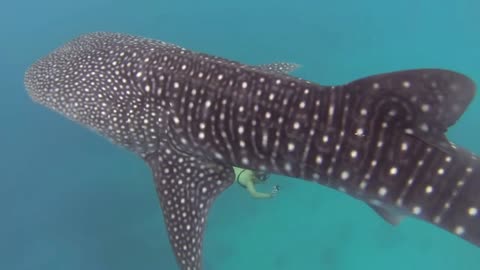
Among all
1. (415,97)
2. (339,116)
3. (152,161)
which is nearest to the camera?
(415,97)

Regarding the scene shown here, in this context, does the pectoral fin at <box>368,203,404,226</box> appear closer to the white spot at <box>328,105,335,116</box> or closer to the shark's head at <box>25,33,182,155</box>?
the white spot at <box>328,105,335,116</box>

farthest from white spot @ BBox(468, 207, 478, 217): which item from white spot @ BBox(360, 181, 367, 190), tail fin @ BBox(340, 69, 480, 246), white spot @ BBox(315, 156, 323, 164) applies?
white spot @ BBox(315, 156, 323, 164)

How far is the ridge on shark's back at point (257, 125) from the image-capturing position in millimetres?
2268

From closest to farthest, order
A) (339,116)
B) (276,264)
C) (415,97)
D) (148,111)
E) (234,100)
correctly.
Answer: (415,97) < (339,116) < (234,100) < (148,111) < (276,264)

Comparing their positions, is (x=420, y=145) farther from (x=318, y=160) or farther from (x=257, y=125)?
(x=257, y=125)

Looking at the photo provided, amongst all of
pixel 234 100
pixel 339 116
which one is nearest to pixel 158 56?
pixel 234 100

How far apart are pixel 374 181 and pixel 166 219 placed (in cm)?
147

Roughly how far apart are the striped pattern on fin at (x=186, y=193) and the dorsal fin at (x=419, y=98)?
3.92ft

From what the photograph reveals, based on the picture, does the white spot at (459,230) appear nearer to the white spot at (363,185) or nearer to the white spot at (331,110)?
the white spot at (363,185)

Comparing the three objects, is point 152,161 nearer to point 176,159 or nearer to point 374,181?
point 176,159

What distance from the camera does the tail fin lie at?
221cm

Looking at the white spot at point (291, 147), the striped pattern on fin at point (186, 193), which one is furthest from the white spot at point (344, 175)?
the striped pattern on fin at point (186, 193)

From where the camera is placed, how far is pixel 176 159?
3051 millimetres

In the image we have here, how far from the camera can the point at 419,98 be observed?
2.24 m
